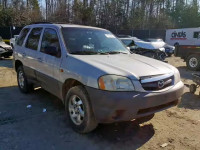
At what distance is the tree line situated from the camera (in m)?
34.2

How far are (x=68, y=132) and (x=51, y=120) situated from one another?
24.2 inches

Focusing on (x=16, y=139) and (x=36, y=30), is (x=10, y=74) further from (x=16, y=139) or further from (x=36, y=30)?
(x=16, y=139)

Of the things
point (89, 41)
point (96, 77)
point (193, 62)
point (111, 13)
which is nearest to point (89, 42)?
point (89, 41)

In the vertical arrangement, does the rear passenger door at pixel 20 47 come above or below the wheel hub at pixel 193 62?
above

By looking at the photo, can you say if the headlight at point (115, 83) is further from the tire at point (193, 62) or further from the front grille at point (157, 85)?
the tire at point (193, 62)

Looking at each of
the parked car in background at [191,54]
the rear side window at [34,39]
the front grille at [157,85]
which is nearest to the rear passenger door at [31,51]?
the rear side window at [34,39]

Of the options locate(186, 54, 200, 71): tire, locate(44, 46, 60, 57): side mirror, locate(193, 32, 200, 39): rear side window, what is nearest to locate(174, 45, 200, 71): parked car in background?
locate(186, 54, 200, 71): tire

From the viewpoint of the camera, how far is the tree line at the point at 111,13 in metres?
34.2

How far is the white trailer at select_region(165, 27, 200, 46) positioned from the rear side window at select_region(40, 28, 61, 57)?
58.8 feet

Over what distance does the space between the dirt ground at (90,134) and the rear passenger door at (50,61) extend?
61cm

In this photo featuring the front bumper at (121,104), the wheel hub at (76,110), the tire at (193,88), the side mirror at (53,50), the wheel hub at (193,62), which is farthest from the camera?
the wheel hub at (193,62)

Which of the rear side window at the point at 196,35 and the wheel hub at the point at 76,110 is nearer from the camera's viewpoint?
the wheel hub at the point at 76,110

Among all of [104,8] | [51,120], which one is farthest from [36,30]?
[104,8]

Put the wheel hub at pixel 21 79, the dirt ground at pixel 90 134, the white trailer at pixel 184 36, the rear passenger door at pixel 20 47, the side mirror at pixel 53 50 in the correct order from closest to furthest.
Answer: the dirt ground at pixel 90 134 < the side mirror at pixel 53 50 < the rear passenger door at pixel 20 47 < the wheel hub at pixel 21 79 < the white trailer at pixel 184 36
